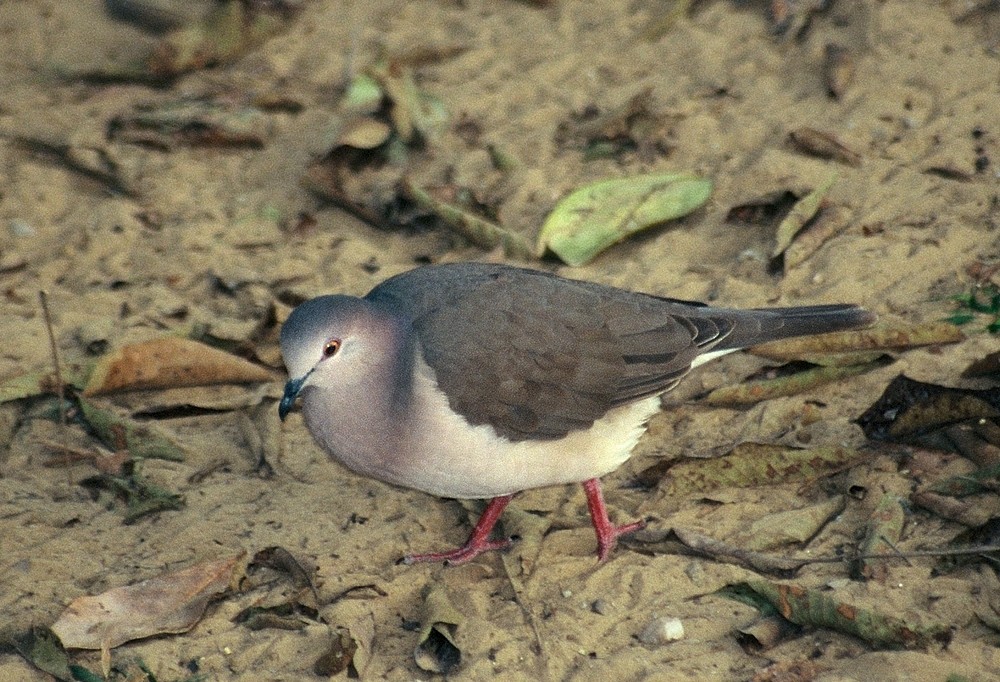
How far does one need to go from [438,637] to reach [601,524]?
79cm

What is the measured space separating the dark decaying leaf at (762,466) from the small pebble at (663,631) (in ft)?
2.43

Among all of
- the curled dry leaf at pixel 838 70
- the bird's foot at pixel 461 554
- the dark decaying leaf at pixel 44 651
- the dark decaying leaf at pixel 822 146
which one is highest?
the curled dry leaf at pixel 838 70

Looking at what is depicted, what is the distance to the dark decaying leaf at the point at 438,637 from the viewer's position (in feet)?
13.8

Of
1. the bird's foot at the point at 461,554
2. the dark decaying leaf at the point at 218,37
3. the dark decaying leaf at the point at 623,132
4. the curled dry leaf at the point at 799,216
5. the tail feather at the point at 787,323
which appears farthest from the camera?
the dark decaying leaf at the point at 218,37

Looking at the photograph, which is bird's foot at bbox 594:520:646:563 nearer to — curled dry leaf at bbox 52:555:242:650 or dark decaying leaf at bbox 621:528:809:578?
dark decaying leaf at bbox 621:528:809:578

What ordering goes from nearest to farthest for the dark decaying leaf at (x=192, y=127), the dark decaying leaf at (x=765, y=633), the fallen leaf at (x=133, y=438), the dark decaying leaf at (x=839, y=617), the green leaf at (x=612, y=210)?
1. the dark decaying leaf at (x=839, y=617)
2. the dark decaying leaf at (x=765, y=633)
3. the fallen leaf at (x=133, y=438)
4. the green leaf at (x=612, y=210)
5. the dark decaying leaf at (x=192, y=127)

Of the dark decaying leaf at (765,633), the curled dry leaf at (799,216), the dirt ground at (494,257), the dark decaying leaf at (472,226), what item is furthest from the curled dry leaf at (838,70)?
the dark decaying leaf at (765,633)

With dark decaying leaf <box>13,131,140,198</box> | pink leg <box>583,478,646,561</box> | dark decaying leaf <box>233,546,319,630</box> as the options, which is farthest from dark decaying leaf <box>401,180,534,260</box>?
dark decaying leaf <box>233,546,319,630</box>

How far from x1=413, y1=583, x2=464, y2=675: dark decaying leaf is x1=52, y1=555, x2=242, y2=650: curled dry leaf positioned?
73cm

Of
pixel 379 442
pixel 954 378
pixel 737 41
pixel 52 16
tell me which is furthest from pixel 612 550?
pixel 52 16

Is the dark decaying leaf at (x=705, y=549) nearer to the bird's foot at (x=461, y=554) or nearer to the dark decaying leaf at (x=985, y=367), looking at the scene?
the bird's foot at (x=461, y=554)

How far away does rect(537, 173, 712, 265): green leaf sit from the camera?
5980mm

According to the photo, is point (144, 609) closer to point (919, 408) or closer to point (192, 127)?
point (919, 408)

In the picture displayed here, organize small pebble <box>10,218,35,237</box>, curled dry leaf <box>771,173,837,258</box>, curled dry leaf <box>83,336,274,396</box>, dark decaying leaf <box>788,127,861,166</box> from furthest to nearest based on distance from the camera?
small pebble <box>10,218,35,237</box>
dark decaying leaf <box>788,127,861,166</box>
curled dry leaf <box>771,173,837,258</box>
curled dry leaf <box>83,336,274,396</box>
